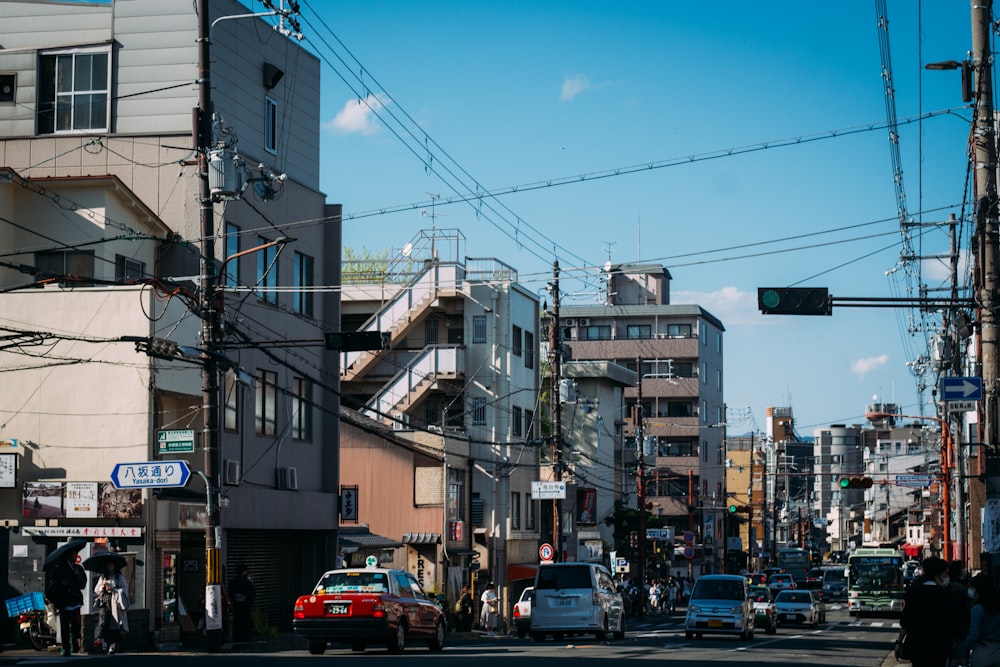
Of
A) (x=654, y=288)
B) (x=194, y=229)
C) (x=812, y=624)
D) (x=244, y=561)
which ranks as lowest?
(x=812, y=624)

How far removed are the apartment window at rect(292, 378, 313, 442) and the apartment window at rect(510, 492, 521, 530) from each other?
62.2 feet

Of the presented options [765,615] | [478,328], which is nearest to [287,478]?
[765,615]

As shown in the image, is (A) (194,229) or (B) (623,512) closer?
(A) (194,229)

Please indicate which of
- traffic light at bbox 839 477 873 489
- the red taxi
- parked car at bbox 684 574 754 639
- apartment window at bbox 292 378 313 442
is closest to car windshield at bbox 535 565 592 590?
parked car at bbox 684 574 754 639

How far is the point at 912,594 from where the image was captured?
14.5 m

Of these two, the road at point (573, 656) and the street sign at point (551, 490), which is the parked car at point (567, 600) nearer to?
the road at point (573, 656)

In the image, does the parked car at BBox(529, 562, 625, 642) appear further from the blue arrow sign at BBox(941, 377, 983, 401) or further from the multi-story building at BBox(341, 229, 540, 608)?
the multi-story building at BBox(341, 229, 540, 608)

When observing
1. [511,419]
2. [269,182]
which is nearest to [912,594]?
[269,182]

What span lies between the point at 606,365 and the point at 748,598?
146ft

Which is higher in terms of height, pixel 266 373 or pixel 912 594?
pixel 266 373

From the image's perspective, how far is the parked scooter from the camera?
2775cm

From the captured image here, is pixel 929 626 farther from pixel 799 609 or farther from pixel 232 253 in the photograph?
pixel 799 609

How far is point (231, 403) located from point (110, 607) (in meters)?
10.6

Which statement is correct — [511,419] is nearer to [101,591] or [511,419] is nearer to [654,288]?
[101,591]
